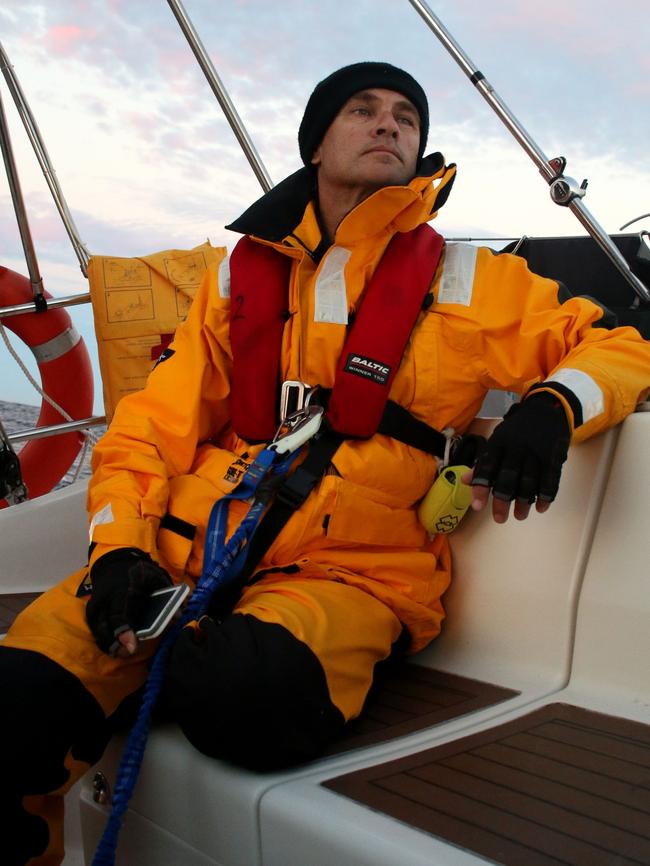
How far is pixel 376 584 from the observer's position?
134 centimetres

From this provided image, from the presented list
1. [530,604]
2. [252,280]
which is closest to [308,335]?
[252,280]

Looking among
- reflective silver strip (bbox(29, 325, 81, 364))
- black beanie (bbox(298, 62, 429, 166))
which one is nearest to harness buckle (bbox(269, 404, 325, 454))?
black beanie (bbox(298, 62, 429, 166))

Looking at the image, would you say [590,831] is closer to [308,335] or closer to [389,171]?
[308,335]

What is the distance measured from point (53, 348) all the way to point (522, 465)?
233 centimetres

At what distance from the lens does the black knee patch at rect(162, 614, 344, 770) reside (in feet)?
3.35

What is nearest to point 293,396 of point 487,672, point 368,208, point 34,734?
point 368,208

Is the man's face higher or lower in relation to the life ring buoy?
higher

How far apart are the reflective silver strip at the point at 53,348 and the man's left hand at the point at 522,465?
225 cm

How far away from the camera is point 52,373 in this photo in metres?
3.08

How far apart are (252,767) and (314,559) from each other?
38 cm

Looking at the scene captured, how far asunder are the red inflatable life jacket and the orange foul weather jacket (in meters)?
0.03

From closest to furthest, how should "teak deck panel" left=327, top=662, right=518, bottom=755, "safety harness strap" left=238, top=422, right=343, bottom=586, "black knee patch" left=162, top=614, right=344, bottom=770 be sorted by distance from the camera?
"black knee patch" left=162, top=614, right=344, bottom=770, "teak deck panel" left=327, top=662, right=518, bottom=755, "safety harness strap" left=238, top=422, right=343, bottom=586

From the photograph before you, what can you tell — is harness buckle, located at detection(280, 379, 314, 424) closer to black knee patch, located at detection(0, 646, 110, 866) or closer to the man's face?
the man's face

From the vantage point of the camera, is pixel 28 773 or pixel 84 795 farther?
pixel 84 795
